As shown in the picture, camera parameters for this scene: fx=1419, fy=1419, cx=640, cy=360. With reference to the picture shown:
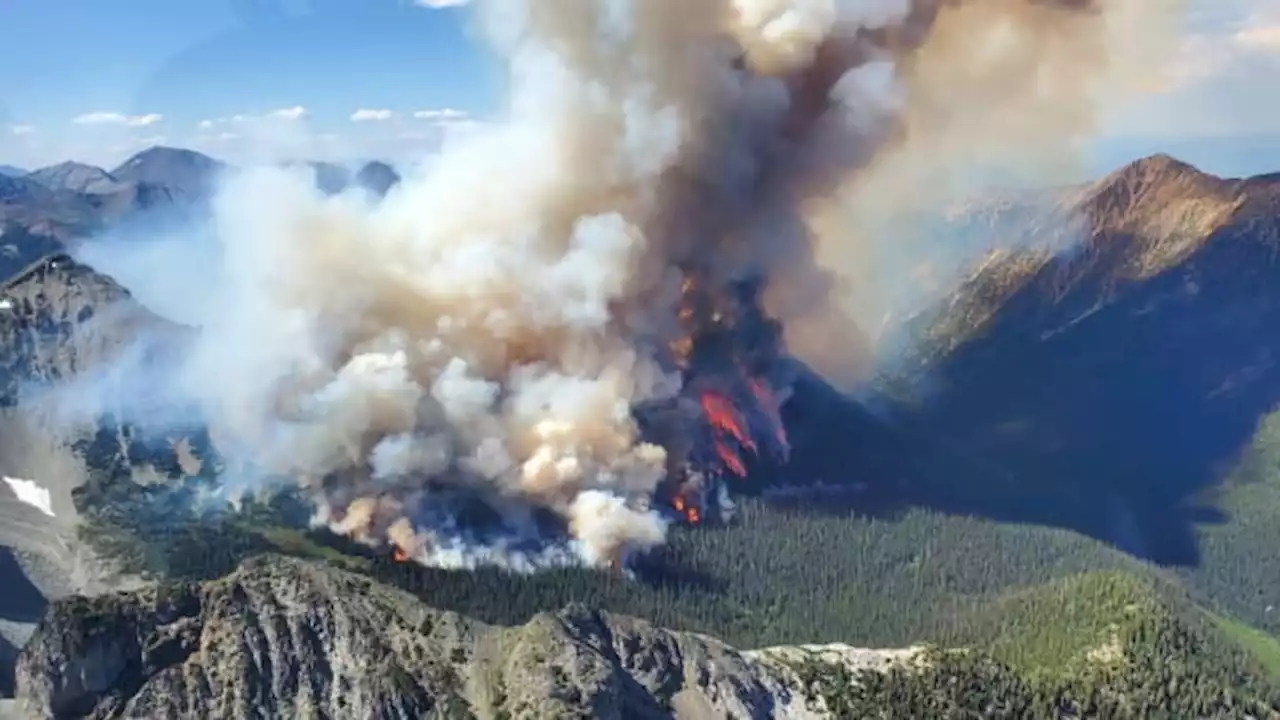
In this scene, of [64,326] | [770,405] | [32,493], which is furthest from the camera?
[64,326]

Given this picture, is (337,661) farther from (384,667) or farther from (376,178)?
(376,178)

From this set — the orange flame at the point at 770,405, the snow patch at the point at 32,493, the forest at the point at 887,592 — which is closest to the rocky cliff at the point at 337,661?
the forest at the point at 887,592

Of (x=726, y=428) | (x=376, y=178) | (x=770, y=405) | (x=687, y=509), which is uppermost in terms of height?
(x=376, y=178)

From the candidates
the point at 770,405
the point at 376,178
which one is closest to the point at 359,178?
the point at 376,178

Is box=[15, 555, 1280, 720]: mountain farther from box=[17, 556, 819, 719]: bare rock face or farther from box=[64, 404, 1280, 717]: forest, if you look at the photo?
box=[64, 404, 1280, 717]: forest

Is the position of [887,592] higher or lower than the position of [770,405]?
lower

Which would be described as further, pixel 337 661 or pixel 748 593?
pixel 748 593

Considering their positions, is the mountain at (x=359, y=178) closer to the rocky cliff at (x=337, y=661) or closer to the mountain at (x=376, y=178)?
the mountain at (x=376, y=178)

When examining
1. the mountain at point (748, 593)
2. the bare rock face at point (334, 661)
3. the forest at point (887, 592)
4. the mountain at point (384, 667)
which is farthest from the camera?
the forest at point (887, 592)
